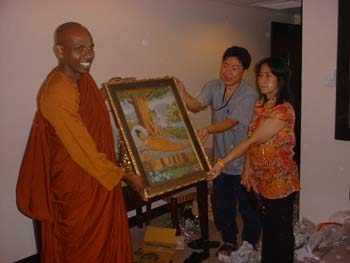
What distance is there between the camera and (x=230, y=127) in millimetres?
2598

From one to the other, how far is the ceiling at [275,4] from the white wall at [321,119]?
1881 millimetres

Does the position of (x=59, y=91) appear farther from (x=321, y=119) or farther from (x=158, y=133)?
(x=321, y=119)

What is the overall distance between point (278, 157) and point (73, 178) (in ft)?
3.73

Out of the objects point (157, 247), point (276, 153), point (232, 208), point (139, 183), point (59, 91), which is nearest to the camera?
point (59, 91)

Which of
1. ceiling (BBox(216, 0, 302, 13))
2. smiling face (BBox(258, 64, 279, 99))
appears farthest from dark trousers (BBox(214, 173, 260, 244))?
ceiling (BBox(216, 0, 302, 13))

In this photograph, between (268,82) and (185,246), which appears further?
(185,246)

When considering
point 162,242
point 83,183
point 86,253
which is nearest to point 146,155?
point 83,183

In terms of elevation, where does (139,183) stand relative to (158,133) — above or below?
below

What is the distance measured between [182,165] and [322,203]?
1.52 meters

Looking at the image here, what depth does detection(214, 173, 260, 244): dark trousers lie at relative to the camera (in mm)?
2734

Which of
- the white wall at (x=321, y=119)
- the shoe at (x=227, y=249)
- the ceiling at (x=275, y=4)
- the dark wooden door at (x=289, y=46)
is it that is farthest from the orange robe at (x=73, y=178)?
the dark wooden door at (x=289, y=46)

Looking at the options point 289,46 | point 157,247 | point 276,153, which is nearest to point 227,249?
point 157,247

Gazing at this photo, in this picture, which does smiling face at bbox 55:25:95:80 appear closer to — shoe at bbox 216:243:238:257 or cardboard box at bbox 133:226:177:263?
cardboard box at bbox 133:226:177:263

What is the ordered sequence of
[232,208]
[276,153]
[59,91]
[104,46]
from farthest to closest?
[104,46] < [232,208] < [276,153] < [59,91]
